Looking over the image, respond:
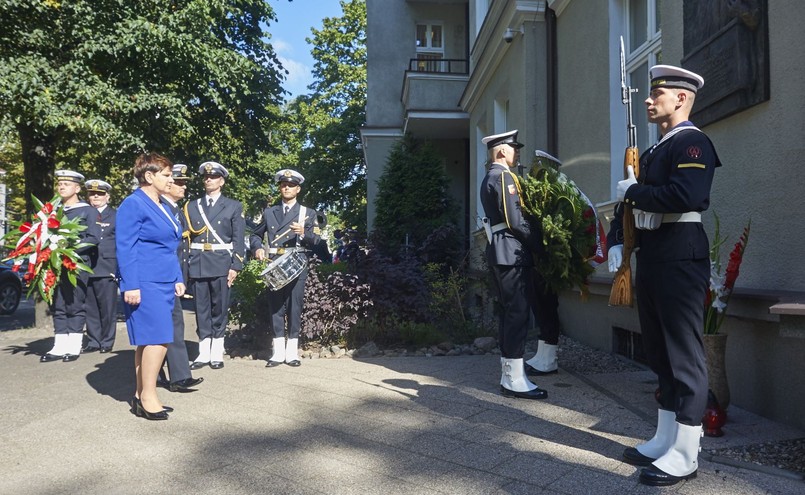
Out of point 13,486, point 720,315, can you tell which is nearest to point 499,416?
point 720,315

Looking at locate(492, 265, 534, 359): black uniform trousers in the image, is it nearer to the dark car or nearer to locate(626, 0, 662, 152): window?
locate(626, 0, 662, 152): window

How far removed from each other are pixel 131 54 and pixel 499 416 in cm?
903

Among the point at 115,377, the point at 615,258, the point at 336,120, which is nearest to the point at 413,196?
the point at 115,377

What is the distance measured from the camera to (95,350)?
830cm

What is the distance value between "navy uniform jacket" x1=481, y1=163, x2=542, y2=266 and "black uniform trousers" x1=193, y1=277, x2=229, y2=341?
309 centimetres

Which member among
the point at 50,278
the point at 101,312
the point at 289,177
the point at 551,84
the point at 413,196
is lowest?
the point at 101,312

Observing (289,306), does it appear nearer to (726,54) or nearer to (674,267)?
(674,267)

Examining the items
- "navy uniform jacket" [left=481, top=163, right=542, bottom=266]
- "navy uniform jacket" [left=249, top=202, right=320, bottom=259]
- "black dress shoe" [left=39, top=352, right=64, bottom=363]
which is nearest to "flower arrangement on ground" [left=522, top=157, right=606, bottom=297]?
"navy uniform jacket" [left=481, top=163, right=542, bottom=266]

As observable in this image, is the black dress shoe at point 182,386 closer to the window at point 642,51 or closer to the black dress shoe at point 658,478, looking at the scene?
the black dress shoe at point 658,478

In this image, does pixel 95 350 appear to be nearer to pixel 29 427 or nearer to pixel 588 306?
pixel 29 427

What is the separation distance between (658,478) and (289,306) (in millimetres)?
4515

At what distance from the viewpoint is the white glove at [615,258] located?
3826 mm

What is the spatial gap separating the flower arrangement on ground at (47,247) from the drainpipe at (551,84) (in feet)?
20.0

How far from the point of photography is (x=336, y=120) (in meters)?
37.4
